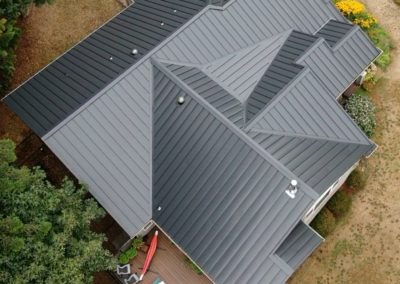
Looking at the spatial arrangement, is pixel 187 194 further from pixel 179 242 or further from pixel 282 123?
pixel 282 123

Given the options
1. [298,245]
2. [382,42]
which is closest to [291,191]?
[298,245]

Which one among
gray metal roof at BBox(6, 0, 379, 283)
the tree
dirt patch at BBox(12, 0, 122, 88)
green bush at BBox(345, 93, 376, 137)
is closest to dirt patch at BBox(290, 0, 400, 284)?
green bush at BBox(345, 93, 376, 137)

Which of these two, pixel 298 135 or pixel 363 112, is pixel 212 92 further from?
pixel 363 112

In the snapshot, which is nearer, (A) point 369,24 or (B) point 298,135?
(B) point 298,135

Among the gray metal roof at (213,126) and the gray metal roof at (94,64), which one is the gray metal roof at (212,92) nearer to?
the gray metal roof at (213,126)

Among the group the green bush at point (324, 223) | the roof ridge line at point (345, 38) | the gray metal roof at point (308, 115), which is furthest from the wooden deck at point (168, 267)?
the roof ridge line at point (345, 38)

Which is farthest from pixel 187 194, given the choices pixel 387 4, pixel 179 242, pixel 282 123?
pixel 387 4
